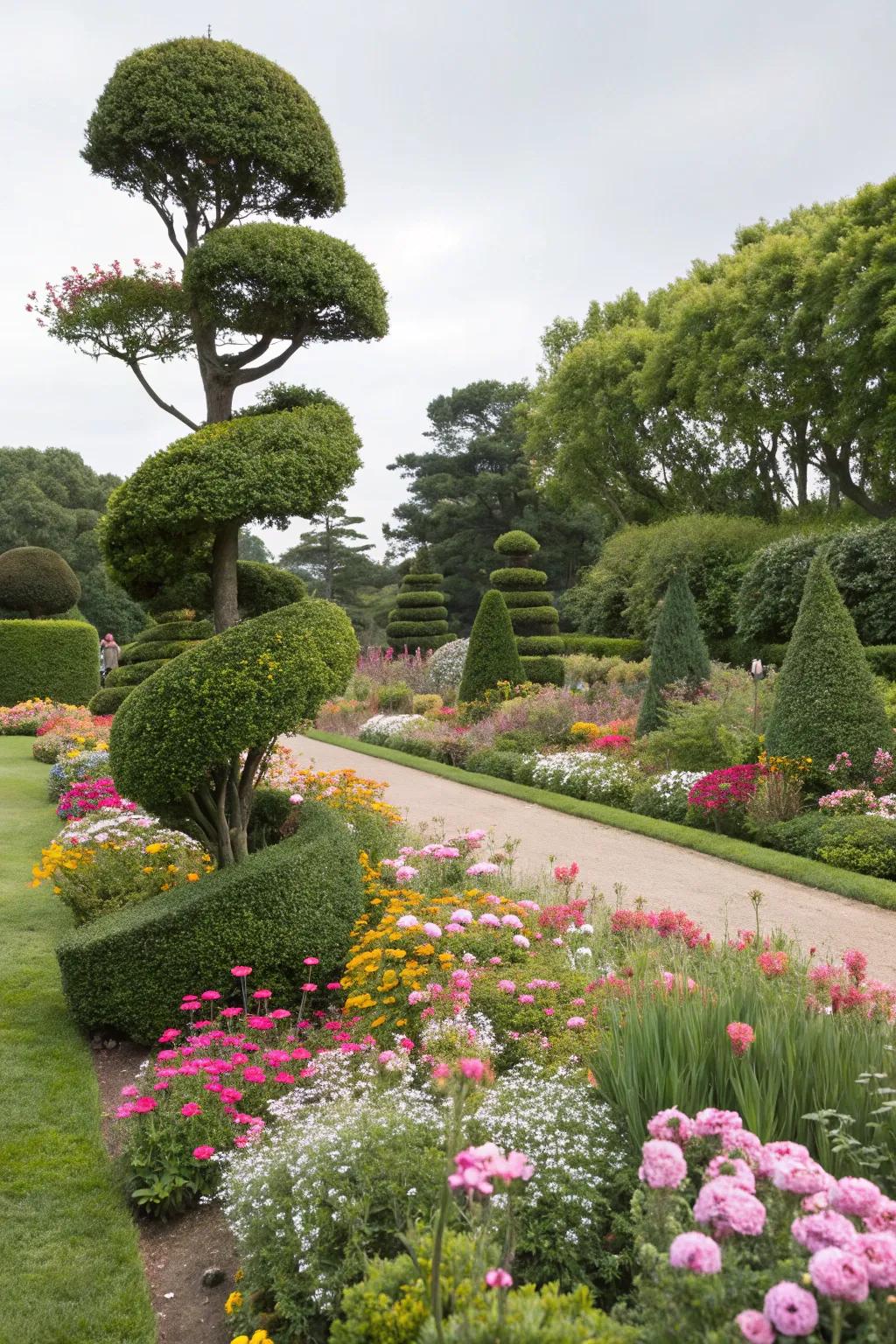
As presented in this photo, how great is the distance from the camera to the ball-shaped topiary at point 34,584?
22500 millimetres

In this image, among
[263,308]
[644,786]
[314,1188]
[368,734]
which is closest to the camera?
[314,1188]

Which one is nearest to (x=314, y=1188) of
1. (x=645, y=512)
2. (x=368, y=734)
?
(x=368, y=734)

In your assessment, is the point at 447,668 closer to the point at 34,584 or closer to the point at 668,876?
the point at 34,584

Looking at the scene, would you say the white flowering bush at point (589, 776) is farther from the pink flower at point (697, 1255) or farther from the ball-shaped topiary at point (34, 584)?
the ball-shaped topiary at point (34, 584)

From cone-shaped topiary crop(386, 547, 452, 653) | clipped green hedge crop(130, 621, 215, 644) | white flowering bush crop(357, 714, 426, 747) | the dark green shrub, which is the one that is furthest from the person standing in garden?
clipped green hedge crop(130, 621, 215, 644)

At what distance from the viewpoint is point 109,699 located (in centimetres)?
1485

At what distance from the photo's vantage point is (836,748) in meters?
8.06

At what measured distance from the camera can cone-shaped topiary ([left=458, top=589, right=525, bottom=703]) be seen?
1584 cm

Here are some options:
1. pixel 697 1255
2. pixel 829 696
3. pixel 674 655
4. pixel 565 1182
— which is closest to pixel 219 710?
pixel 565 1182

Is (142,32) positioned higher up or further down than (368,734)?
higher up

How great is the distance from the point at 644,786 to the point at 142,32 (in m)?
8.44

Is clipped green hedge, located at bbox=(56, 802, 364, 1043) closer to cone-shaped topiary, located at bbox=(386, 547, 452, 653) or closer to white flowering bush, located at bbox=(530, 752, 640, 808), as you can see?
white flowering bush, located at bbox=(530, 752, 640, 808)

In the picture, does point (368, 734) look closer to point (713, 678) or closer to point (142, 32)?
point (713, 678)

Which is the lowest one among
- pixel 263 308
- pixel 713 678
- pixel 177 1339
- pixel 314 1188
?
pixel 177 1339
